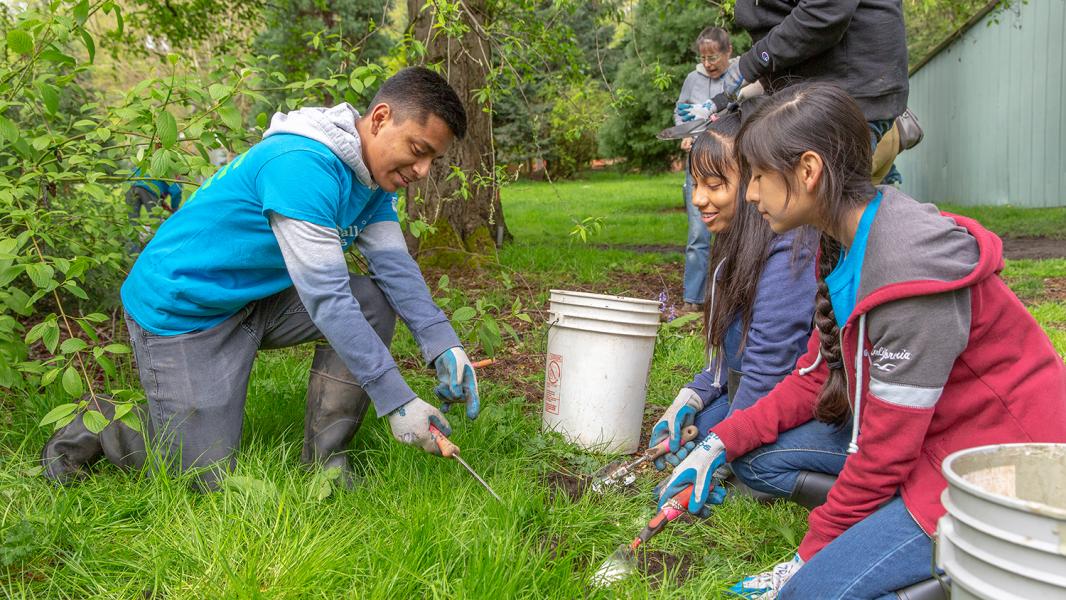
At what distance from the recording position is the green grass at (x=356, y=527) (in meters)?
1.77

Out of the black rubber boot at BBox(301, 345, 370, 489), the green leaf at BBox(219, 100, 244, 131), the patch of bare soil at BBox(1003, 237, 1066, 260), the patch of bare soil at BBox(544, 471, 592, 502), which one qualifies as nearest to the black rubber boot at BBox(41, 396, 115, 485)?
the black rubber boot at BBox(301, 345, 370, 489)

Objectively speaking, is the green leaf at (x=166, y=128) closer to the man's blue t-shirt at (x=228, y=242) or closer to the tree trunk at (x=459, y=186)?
the man's blue t-shirt at (x=228, y=242)

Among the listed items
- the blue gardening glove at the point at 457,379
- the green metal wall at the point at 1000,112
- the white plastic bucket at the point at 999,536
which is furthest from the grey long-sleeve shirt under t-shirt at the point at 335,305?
the green metal wall at the point at 1000,112

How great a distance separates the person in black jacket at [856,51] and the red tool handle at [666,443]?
1529mm

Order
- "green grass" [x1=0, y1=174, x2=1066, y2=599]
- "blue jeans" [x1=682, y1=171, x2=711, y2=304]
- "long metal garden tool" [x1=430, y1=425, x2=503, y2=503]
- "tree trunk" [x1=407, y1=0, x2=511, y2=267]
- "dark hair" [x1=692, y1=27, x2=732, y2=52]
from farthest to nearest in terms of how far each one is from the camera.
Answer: "tree trunk" [x1=407, y1=0, x2=511, y2=267], "dark hair" [x1=692, y1=27, x2=732, y2=52], "blue jeans" [x1=682, y1=171, x2=711, y2=304], "long metal garden tool" [x1=430, y1=425, x2=503, y2=503], "green grass" [x1=0, y1=174, x2=1066, y2=599]

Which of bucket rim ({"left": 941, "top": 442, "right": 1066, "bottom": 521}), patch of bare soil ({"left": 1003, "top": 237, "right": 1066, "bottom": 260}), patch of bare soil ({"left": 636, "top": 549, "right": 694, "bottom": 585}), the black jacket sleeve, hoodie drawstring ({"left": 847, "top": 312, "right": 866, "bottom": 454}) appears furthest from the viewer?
patch of bare soil ({"left": 1003, "top": 237, "right": 1066, "bottom": 260})

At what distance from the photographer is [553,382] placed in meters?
2.90

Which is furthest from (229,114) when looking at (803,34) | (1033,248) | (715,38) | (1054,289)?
(1033,248)

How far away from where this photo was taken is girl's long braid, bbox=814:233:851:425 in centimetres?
192

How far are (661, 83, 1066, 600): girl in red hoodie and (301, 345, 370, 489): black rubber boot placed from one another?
1.27 meters

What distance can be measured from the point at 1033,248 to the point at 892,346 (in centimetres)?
656

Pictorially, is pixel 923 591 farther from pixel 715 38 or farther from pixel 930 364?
pixel 715 38

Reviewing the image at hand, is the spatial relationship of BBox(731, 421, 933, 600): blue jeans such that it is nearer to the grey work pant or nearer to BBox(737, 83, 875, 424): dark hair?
BBox(737, 83, 875, 424): dark hair

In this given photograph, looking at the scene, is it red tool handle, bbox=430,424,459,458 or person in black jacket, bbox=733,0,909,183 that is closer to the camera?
red tool handle, bbox=430,424,459,458
